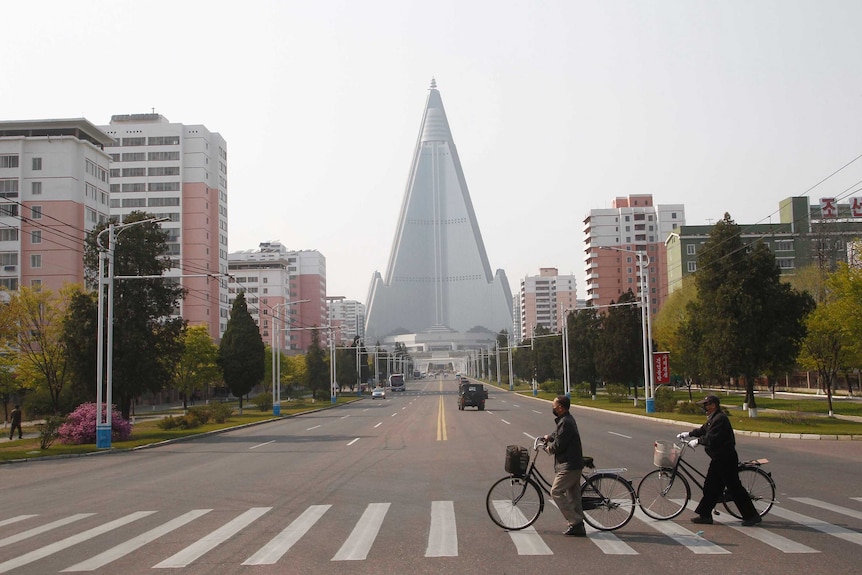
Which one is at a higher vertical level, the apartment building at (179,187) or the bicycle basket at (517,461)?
the apartment building at (179,187)

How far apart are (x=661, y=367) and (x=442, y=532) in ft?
115

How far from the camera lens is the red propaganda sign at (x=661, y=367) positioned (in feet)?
140

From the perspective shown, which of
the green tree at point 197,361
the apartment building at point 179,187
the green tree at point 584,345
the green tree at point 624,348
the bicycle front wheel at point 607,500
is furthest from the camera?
the apartment building at point 179,187

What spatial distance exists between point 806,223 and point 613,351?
239 ft

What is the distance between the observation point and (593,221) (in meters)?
143

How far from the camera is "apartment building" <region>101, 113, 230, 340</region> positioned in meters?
104

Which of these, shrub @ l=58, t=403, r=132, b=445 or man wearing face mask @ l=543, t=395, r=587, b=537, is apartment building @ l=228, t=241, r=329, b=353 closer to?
shrub @ l=58, t=403, r=132, b=445

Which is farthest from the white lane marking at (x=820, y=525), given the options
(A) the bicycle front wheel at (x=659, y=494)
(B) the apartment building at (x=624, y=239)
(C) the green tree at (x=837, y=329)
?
(B) the apartment building at (x=624, y=239)

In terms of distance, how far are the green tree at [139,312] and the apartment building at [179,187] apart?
6721 centimetres

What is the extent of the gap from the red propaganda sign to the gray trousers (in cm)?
3406

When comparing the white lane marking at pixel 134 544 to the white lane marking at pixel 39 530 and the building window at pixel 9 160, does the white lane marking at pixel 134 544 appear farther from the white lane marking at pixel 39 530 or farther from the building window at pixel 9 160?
the building window at pixel 9 160

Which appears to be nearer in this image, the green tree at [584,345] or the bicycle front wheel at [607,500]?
the bicycle front wheel at [607,500]

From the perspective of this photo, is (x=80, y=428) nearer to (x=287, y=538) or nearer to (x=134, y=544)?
(x=134, y=544)

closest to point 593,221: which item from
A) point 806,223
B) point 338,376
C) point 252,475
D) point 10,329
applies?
point 806,223
